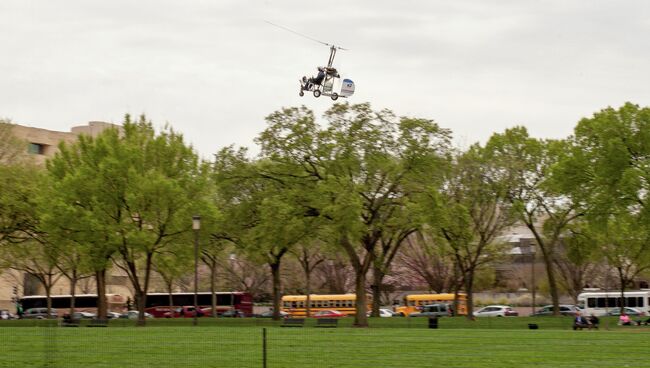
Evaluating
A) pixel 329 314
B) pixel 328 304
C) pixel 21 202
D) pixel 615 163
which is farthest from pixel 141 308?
pixel 328 304

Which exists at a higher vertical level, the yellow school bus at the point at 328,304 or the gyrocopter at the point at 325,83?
the gyrocopter at the point at 325,83

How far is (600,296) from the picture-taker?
95375 mm

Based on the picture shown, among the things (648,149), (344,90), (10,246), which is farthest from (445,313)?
(344,90)

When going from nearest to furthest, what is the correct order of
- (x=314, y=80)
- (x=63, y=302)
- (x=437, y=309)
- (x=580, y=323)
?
(x=314, y=80) < (x=580, y=323) < (x=437, y=309) < (x=63, y=302)

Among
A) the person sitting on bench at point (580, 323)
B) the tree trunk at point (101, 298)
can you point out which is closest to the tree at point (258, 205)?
the tree trunk at point (101, 298)

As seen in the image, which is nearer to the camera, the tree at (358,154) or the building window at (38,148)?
the tree at (358,154)

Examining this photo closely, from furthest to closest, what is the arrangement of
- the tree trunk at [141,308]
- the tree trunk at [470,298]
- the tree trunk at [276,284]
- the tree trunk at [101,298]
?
the tree trunk at [276,284] → the tree trunk at [470,298] → the tree trunk at [101,298] → the tree trunk at [141,308]

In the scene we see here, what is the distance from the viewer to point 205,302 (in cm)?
10800

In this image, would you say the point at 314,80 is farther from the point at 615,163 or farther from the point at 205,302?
the point at 205,302

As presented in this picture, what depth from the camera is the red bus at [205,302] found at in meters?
104

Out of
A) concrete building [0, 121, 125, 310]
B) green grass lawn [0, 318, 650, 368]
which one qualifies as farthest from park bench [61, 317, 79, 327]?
concrete building [0, 121, 125, 310]

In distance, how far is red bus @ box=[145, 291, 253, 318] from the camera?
104 metres

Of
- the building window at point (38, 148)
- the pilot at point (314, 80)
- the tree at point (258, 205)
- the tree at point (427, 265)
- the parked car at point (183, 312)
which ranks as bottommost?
the parked car at point (183, 312)

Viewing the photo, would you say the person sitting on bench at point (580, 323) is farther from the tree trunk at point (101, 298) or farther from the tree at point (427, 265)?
the tree at point (427, 265)
